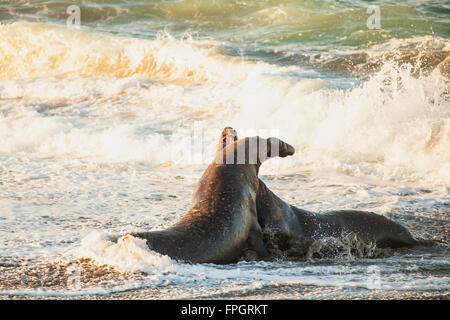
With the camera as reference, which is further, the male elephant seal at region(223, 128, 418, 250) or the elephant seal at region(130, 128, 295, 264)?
the male elephant seal at region(223, 128, 418, 250)

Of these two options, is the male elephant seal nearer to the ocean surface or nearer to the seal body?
the seal body

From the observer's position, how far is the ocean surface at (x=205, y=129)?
14.1 ft

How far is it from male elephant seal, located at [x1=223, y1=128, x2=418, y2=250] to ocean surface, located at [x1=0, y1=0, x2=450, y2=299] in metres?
0.14

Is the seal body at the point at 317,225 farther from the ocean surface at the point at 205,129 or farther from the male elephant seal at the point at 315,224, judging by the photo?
the ocean surface at the point at 205,129

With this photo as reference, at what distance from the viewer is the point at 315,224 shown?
5133 millimetres

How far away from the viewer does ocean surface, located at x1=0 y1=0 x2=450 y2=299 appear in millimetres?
4301

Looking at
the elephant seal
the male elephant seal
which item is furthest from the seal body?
the elephant seal

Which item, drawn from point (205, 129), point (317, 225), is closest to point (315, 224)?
point (317, 225)

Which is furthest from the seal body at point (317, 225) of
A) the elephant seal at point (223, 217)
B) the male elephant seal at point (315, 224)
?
the elephant seal at point (223, 217)

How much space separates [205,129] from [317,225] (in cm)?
512

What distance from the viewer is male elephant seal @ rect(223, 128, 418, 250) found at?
488 centimetres
